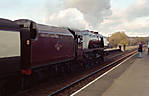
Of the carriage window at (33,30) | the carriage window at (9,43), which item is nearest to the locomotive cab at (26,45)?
the carriage window at (33,30)

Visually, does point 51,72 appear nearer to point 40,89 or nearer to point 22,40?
point 40,89

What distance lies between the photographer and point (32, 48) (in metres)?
8.23

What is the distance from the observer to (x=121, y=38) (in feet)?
376

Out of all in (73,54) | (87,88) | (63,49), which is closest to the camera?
(87,88)

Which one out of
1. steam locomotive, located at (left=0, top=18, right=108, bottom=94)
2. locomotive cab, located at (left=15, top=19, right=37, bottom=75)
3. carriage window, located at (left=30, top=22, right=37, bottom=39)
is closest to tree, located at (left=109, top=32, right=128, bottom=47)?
steam locomotive, located at (left=0, top=18, right=108, bottom=94)

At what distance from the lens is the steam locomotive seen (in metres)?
6.46

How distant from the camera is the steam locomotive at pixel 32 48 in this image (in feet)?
21.2

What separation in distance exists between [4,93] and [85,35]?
10.4 meters

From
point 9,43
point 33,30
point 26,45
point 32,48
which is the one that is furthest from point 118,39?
point 9,43

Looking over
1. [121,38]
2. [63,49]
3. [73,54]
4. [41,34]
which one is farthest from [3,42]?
[121,38]

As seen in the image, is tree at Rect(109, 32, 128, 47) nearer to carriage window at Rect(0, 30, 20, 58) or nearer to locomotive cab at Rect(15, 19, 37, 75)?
locomotive cab at Rect(15, 19, 37, 75)

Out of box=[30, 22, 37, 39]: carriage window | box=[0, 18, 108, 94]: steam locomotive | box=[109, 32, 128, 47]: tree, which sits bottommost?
box=[0, 18, 108, 94]: steam locomotive

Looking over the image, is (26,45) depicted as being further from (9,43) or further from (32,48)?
(9,43)

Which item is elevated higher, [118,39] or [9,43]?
[118,39]
